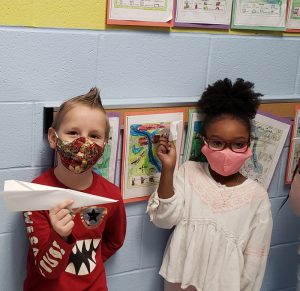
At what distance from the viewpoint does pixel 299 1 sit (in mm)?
2008

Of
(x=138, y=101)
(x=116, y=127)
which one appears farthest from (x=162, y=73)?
(x=116, y=127)

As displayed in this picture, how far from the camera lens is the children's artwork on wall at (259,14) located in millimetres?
1860

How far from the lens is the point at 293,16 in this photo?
2000mm

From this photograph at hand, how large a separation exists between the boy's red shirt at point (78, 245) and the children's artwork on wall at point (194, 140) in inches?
13.6

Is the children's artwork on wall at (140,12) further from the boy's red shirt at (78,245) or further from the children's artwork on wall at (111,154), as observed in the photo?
the boy's red shirt at (78,245)

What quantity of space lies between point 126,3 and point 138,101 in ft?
1.04

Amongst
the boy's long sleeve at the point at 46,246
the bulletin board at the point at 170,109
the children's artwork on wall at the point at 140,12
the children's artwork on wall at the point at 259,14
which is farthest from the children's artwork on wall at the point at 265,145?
the boy's long sleeve at the point at 46,246

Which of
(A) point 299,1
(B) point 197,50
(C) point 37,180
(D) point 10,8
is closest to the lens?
(D) point 10,8

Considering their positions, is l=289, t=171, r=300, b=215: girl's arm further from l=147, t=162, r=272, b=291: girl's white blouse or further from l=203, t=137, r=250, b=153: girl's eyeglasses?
l=203, t=137, r=250, b=153: girl's eyeglasses

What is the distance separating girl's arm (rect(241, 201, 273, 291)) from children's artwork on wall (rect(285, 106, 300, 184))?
0.37 m

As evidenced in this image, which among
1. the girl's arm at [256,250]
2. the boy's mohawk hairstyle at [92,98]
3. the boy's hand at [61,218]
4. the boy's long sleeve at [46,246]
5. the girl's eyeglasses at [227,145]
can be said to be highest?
the boy's mohawk hairstyle at [92,98]

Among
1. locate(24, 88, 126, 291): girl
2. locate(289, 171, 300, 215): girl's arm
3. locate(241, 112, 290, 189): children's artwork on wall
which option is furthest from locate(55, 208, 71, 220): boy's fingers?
locate(289, 171, 300, 215): girl's arm

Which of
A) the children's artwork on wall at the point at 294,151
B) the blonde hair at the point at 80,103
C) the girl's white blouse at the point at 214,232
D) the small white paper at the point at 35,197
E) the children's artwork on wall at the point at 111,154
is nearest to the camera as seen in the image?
the small white paper at the point at 35,197

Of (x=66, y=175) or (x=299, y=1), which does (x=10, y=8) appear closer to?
(x=66, y=175)
